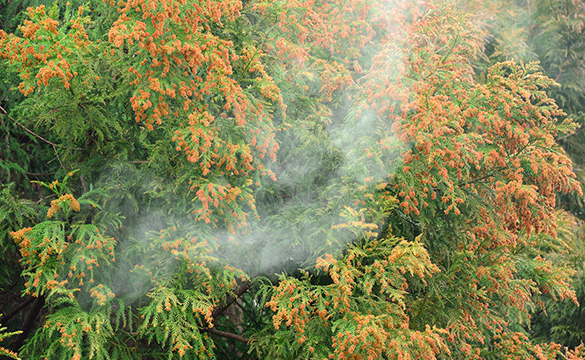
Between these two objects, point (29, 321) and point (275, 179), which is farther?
point (29, 321)

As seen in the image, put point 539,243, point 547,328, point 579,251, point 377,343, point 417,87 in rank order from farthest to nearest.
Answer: point 547,328 → point 579,251 → point 539,243 → point 417,87 → point 377,343

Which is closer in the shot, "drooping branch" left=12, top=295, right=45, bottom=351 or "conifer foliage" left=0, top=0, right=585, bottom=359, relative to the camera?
"conifer foliage" left=0, top=0, right=585, bottom=359

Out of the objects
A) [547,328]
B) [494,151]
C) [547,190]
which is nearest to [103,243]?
[494,151]

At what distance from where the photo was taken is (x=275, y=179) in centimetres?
451

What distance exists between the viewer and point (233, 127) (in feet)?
15.0

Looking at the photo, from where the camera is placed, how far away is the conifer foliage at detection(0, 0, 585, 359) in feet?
13.6

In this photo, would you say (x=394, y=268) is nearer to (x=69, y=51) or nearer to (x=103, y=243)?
(x=103, y=243)

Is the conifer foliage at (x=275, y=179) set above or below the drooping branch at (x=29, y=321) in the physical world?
above

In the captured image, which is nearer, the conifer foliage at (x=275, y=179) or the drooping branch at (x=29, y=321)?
the conifer foliage at (x=275, y=179)

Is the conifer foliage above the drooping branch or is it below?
above

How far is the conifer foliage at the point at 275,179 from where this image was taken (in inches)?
163

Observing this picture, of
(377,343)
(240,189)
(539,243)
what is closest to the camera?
(377,343)

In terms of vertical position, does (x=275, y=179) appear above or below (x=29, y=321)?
Result: above

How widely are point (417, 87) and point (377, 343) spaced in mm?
2388
